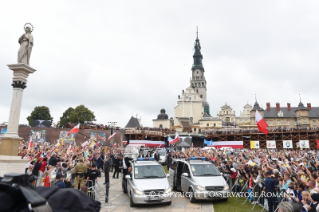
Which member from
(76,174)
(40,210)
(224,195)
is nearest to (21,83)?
(76,174)

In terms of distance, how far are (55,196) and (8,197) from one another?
1.26 feet

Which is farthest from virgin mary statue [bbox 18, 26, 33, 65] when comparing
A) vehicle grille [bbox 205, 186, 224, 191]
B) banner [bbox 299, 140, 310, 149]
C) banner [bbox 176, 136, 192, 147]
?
banner [bbox 299, 140, 310, 149]

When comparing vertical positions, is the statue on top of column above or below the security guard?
above

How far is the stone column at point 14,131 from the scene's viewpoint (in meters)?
10.8

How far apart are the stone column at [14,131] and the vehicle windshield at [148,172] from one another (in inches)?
224

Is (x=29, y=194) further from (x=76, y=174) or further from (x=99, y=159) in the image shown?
(x=99, y=159)

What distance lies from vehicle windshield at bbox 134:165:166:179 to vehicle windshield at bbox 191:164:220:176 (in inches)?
67.4

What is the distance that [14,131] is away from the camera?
11.5 meters

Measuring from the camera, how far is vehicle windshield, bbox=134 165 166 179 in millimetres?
11045

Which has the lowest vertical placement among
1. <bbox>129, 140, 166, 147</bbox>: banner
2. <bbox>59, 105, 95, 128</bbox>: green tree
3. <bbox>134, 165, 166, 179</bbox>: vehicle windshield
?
<bbox>134, 165, 166, 179</bbox>: vehicle windshield

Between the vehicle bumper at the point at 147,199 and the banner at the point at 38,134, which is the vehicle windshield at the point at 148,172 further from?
the banner at the point at 38,134

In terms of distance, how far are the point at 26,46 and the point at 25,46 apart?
6cm

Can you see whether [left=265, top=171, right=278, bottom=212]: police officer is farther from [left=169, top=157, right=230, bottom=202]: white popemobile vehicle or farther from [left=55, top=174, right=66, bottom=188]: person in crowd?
[left=55, top=174, right=66, bottom=188]: person in crowd

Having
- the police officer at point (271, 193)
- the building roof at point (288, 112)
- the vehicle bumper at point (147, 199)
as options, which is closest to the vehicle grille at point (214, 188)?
the vehicle bumper at point (147, 199)
